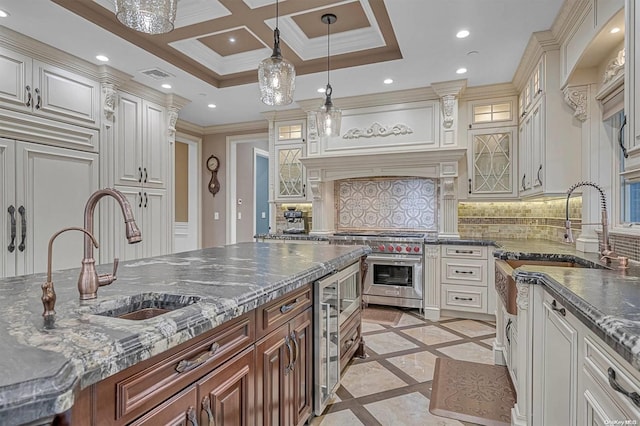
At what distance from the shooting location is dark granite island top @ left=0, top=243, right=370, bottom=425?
0.60 metres

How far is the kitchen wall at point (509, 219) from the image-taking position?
3.83 meters

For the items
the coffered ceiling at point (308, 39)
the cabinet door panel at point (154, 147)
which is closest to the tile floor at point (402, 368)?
the coffered ceiling at point (308, 39)

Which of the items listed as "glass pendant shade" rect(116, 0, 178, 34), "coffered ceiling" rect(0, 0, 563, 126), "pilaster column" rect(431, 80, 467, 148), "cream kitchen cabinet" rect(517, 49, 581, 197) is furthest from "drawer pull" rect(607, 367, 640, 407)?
"pilaster column" rect(431, 80, 467, 148)

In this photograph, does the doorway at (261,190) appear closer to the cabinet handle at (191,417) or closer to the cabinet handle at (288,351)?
the cabinet handle at (288,351)

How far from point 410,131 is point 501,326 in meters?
2.42

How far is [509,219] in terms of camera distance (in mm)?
4164

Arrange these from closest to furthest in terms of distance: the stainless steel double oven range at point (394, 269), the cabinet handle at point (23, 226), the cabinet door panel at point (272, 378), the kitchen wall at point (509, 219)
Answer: the cabinet door panel at point (272, 378)
the cabinet handle at point (23, 226)
the kitchen wall at point (509, 219)
the stainless steel double oven range at point (394, 269)

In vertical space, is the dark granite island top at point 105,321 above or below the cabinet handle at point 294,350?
above

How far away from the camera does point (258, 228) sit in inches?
271

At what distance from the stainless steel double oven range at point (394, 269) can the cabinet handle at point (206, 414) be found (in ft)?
10.3

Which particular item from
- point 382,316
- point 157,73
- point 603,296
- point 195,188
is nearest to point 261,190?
point 195,188

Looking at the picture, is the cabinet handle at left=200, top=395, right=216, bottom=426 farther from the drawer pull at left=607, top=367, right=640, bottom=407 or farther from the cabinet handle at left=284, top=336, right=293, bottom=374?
the drawer pull at left=607, top=367, right=640, bottom=407

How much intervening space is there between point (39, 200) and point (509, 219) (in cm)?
479

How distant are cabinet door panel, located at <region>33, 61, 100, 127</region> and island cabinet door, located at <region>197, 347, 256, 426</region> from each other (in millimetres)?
3049
